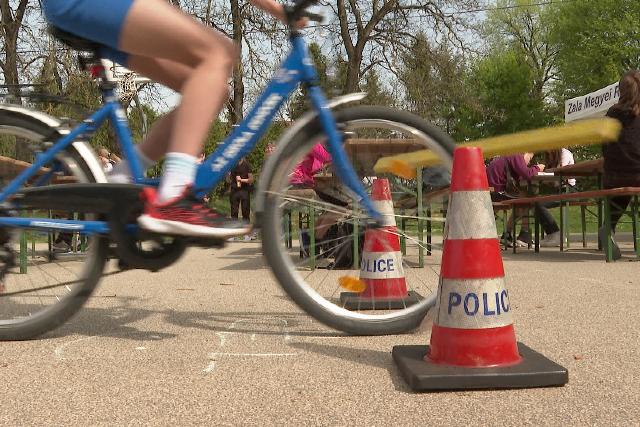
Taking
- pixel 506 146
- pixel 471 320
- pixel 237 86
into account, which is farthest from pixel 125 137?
pixel 237 86

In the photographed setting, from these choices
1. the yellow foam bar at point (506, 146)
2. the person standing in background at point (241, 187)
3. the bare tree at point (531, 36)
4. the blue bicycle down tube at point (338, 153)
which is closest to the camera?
the blue bicycle down tube at point (338, 153)

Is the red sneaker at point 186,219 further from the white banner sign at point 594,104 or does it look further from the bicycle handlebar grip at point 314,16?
the white banner sign at point 594,104

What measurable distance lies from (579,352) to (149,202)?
174 cm

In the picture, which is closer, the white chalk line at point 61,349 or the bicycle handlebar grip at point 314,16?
the white chalk line at point 61,349

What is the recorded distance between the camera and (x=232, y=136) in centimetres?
309

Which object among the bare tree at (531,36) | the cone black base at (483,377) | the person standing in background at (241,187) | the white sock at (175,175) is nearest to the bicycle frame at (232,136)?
the white sock at (175,175)

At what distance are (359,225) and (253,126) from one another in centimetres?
70

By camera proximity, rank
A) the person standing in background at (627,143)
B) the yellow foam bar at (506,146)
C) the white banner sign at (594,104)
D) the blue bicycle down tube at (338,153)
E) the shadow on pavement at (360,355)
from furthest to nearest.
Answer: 1. the white banner sign at (594,104)
2. the person standing in background at (627,143)
3. the yellow foam bar at (506,146)
4. the blue bicycle down tube at (338,153)
5. the shadow on pavement at (360,355)

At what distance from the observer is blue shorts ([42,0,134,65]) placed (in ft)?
9.25

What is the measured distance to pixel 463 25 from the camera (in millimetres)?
20453

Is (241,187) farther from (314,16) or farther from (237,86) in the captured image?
(314,16)

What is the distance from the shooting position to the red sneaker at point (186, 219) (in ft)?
9.14

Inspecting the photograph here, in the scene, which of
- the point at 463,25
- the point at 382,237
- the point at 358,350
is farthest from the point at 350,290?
the point at 463,25

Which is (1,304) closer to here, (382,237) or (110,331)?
(110,331)
